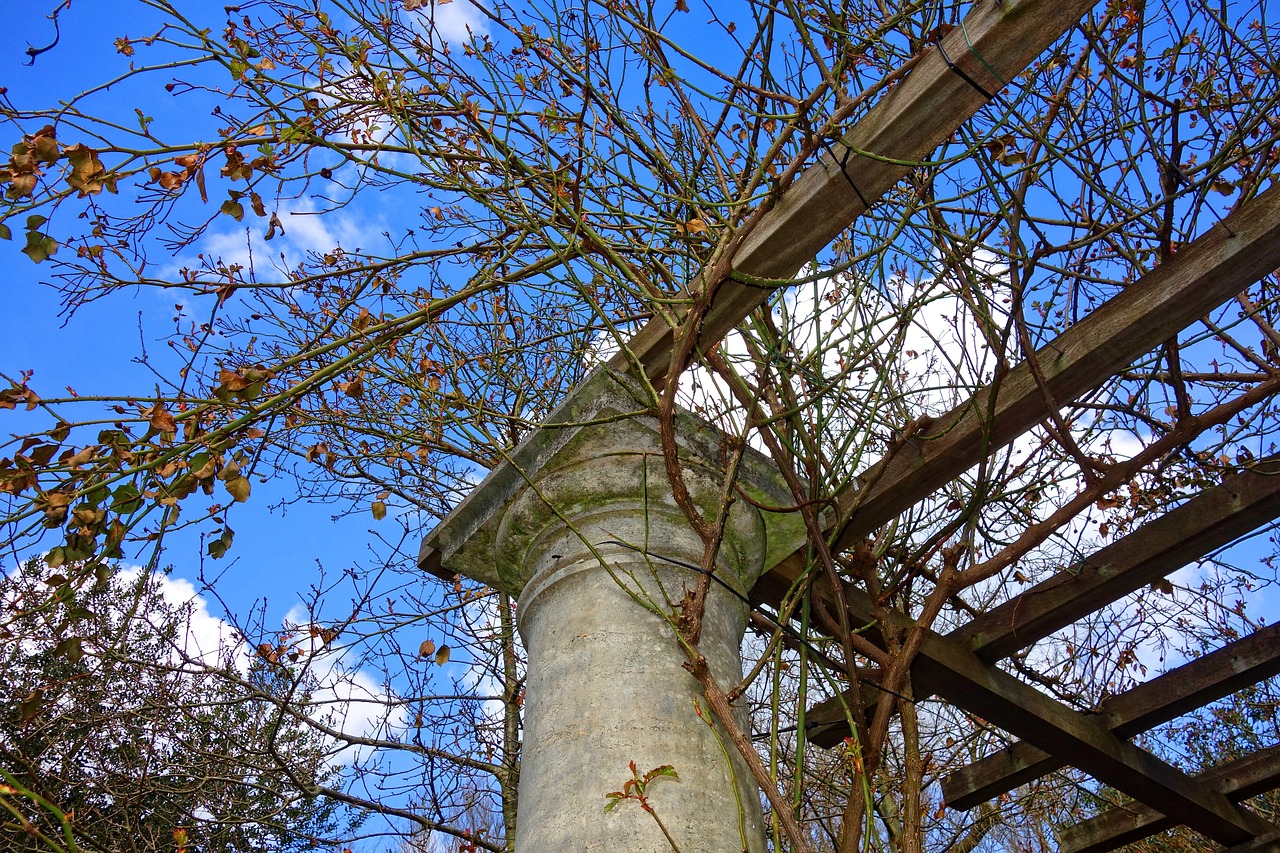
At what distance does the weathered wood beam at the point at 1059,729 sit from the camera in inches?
138

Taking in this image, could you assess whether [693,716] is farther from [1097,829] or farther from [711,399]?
[1097,829]

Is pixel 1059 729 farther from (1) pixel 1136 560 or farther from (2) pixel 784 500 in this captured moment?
(2) pixel 784 500

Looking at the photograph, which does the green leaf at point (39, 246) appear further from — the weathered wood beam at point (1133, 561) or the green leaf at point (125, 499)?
the weathered wood beam at point (1133, 561)

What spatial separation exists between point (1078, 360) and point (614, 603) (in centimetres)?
148

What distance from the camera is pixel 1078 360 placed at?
2.74m

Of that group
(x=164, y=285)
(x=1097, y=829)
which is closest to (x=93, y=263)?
(x=164, y=285)

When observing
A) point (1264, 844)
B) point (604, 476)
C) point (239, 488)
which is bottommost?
point (239, 488)

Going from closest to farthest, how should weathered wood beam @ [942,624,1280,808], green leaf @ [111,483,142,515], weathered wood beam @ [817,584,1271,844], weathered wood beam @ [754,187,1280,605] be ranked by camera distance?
weathered wood beam @ [754,187,1280,605] → green leaf @ [111,483,142,515] → weathered wood beam @ [817,584,1271,844] → weathered wood beam @ [942,624,1280,808]

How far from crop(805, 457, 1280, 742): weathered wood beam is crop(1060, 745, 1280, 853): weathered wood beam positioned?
69.2 inches

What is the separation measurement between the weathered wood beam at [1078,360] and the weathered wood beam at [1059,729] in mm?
377

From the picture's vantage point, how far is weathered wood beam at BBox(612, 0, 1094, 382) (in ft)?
7.24

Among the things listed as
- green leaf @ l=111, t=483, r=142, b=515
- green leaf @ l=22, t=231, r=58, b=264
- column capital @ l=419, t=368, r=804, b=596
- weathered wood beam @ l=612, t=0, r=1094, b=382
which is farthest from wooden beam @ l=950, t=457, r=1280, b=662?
green leaf @ l=22, t=231, r=58, b=264

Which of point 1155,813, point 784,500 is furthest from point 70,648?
point 1155,813

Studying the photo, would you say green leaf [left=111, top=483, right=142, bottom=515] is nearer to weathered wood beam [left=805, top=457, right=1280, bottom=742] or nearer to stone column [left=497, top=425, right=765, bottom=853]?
stone column [left=497, top=425, right=765, bottom=853]
